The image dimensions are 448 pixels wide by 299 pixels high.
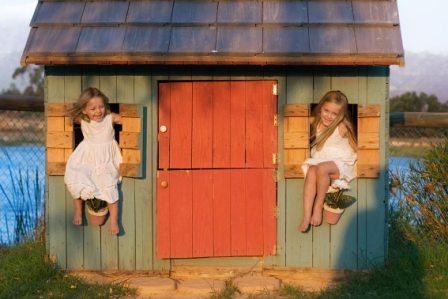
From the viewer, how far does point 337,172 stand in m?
6.52

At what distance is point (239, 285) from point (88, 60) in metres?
2.52

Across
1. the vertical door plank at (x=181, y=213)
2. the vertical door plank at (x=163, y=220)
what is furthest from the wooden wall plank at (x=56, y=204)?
the vertical door plank at (x=181, y=213)

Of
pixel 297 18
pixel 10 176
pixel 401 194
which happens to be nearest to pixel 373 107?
pixel 297 18

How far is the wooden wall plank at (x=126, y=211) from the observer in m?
6.58

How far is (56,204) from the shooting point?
21.9 ft

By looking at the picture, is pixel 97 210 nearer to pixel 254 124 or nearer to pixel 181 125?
pixel 181 125

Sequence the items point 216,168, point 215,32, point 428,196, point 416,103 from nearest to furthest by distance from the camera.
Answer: point 215,32 < point 216,168 < point 428,196 < point 416,103

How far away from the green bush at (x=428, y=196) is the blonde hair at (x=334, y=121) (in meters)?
1.05

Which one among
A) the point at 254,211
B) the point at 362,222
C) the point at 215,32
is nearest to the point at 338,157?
the point at 362,222

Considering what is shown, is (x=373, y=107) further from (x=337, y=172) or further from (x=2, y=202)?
(x=2, y=202)

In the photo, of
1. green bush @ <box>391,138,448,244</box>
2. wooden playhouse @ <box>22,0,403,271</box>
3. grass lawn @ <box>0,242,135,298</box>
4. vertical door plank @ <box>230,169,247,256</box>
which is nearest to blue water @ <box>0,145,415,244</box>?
green bush @ <box>391,138,448,244</box>

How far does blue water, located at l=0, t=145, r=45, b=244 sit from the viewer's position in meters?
7.95

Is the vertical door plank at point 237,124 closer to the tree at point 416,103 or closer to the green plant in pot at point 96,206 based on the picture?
the green plant in pot at point 96,206

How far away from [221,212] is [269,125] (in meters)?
0.98
